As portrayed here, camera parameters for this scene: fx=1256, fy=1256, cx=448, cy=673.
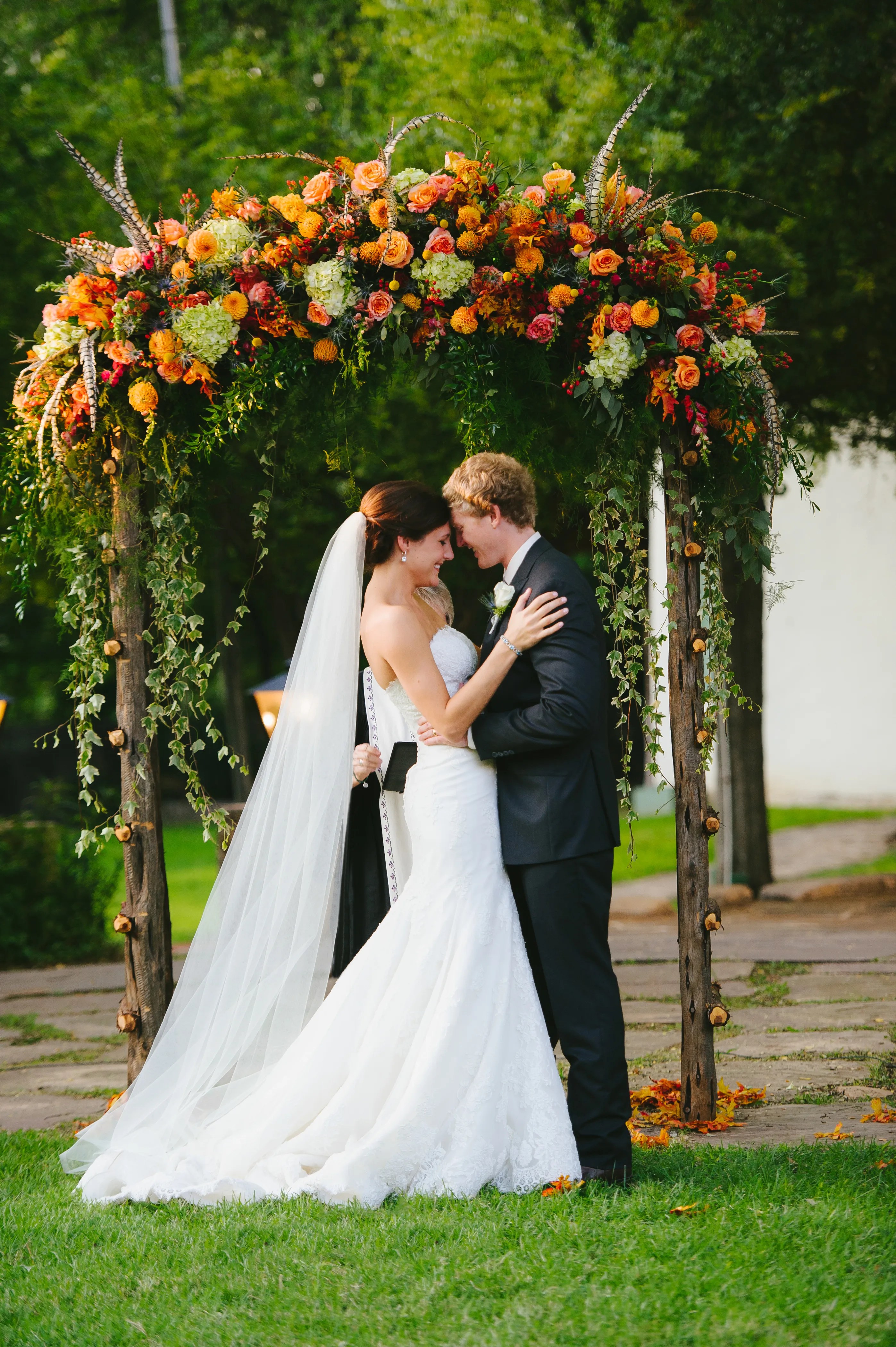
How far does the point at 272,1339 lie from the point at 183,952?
6.66m

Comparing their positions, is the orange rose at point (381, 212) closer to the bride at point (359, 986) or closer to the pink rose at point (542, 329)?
the pink rose at point (542, 329)

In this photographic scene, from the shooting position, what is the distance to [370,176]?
427 cm

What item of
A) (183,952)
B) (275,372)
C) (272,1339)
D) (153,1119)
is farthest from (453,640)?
(183,952)

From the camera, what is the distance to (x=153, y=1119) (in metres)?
4.16

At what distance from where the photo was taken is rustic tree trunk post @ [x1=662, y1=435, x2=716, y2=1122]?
15.0ft

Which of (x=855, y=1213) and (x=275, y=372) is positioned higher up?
(x=275, y=372)

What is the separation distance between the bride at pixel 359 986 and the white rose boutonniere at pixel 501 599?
45 millimetres

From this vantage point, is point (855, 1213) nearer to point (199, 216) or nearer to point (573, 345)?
point (573, 345)

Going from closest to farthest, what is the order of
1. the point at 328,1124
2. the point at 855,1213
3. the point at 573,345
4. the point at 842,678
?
the point at 855,1213 → the point at 328,1124 → the point at 573,345 → the point at 842,678

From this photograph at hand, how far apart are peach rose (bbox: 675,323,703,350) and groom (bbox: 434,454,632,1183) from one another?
75 cm

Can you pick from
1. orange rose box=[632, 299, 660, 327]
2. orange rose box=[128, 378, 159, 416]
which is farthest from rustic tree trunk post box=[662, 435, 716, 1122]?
orange rose box=[128, 378, 159, 416]

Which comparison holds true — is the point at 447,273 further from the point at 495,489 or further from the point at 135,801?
the point at 135,801

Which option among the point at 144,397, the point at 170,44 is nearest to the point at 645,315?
the point at 144,397

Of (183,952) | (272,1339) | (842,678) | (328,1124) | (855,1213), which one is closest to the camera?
(272,1339)
